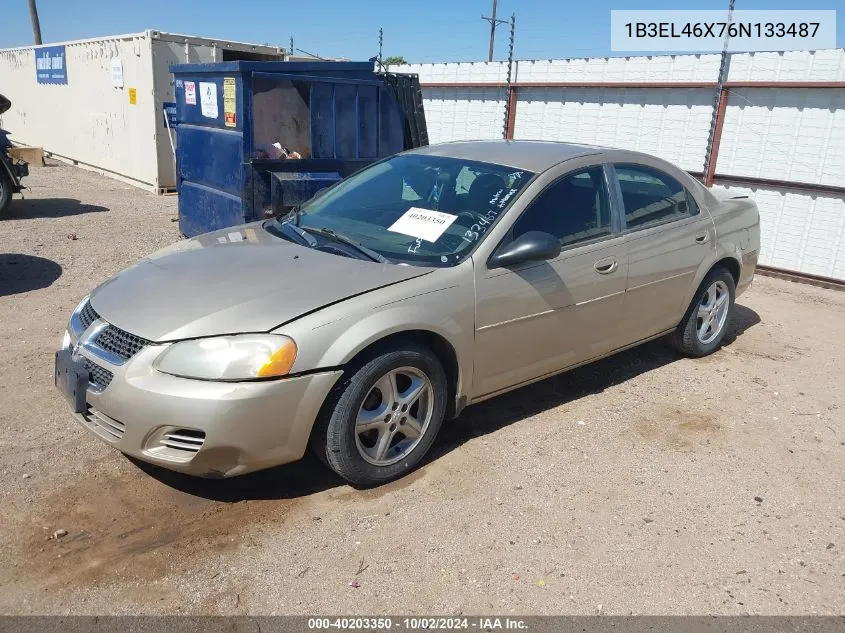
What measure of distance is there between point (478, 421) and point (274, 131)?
384 centimetres

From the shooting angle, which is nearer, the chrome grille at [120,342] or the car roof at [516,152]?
the chrome grille at [120,342]

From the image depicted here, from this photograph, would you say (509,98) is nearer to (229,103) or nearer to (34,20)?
(229,103)

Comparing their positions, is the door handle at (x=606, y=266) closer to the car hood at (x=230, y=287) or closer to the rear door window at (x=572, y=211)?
the rear door window at (x=572, y=211)

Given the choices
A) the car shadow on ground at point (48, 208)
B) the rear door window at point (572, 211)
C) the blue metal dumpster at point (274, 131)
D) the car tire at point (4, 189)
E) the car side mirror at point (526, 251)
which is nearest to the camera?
the car side mirror at point (526, 251)

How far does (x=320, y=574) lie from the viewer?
2850mm

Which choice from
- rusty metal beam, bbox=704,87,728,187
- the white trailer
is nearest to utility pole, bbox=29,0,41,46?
the white trailer

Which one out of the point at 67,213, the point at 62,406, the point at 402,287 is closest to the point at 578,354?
the point at 402,287

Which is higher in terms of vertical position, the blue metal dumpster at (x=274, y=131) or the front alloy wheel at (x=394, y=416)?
the blue metal dumpster at (x=274, y=131)

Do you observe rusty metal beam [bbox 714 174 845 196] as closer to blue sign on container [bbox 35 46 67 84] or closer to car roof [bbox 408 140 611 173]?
car roof [bbox 408 140 611 173]

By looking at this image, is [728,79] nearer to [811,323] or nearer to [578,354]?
[811,323]

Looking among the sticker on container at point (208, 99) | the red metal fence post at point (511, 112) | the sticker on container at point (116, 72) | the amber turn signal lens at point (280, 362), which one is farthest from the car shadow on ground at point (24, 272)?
the red metal fence post at point (511, 112)

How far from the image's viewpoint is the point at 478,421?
4238 millimetres

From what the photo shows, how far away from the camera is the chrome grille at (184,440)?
294 centimetres

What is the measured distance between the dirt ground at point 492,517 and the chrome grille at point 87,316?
2.36 ft
